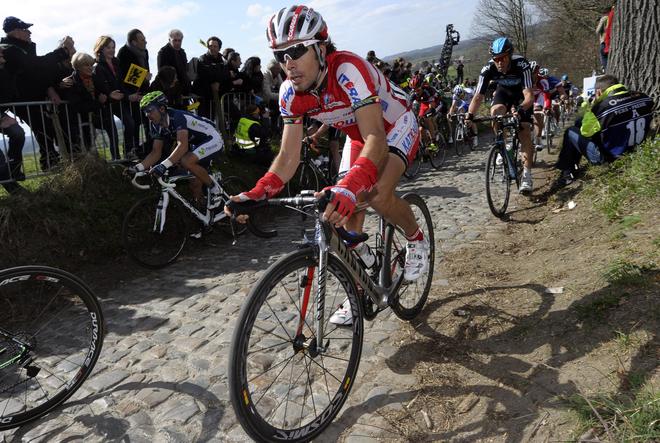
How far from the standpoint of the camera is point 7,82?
6730 millimetres

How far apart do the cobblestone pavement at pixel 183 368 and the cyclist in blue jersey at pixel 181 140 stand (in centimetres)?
140

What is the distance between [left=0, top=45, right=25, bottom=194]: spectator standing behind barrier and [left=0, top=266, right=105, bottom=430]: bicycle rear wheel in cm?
355

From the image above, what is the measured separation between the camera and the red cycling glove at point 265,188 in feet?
9.58

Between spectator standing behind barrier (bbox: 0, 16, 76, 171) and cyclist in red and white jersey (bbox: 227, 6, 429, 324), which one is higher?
spectator standing behind barrier (bbox: 0, 16, 76, 171)

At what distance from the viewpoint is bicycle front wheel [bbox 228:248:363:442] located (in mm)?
2516

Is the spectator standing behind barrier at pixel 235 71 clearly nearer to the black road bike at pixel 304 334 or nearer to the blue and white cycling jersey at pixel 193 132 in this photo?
the blue and white cycling jersey at pixel 193 132

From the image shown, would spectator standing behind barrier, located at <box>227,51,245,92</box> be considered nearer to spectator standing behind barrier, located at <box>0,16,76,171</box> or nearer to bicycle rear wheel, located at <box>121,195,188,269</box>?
spectator standing behind barrier, located at <box>0,16,76,171</box>

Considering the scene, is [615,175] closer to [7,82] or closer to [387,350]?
[387,350]

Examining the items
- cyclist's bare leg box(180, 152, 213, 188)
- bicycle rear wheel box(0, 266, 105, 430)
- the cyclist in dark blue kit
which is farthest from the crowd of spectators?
the cyclist in dark blue kit

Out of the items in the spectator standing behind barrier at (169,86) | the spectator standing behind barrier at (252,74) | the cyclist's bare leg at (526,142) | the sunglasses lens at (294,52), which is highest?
the spectator standing behind barrier at (252,74)

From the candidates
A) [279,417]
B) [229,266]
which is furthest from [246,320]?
[229,266]

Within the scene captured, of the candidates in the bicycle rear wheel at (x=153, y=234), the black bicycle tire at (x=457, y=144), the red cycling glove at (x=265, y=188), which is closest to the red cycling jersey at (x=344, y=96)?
the red cycling glove at (x=265, y=188)

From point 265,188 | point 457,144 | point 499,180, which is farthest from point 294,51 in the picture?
point 457,144

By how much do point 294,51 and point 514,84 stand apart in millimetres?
6371
